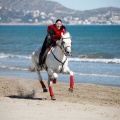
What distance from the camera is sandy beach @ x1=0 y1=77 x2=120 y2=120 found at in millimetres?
10008

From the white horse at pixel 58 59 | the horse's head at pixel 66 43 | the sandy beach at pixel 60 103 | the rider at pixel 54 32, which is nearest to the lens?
the sandy beach at pixel 60 103

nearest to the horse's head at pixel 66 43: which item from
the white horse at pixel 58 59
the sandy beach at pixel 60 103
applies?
the white horse at pixel 58 59

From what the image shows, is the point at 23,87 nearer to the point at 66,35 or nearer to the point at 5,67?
the point at 66,35

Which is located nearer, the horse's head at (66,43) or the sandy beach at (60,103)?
the sandy beach at (60,103)

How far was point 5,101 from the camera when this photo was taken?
12273 mm

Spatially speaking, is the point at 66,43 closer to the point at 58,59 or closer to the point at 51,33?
the point at 58,59

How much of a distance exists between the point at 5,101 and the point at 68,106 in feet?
5.96

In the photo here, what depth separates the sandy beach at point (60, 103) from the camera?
32.8 ft

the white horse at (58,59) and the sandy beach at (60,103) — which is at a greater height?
the white horse at (58,59)

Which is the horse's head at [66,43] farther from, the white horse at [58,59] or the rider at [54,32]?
the rider at [54,32]

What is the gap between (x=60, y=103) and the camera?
39.8 feet

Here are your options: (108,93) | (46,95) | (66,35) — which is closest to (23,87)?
(46,95)

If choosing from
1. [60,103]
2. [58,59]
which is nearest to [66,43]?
[58,59]

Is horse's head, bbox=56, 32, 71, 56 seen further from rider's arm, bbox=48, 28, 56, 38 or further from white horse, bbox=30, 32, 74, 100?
rider's arm, bbox=48, 28, 56, 38
